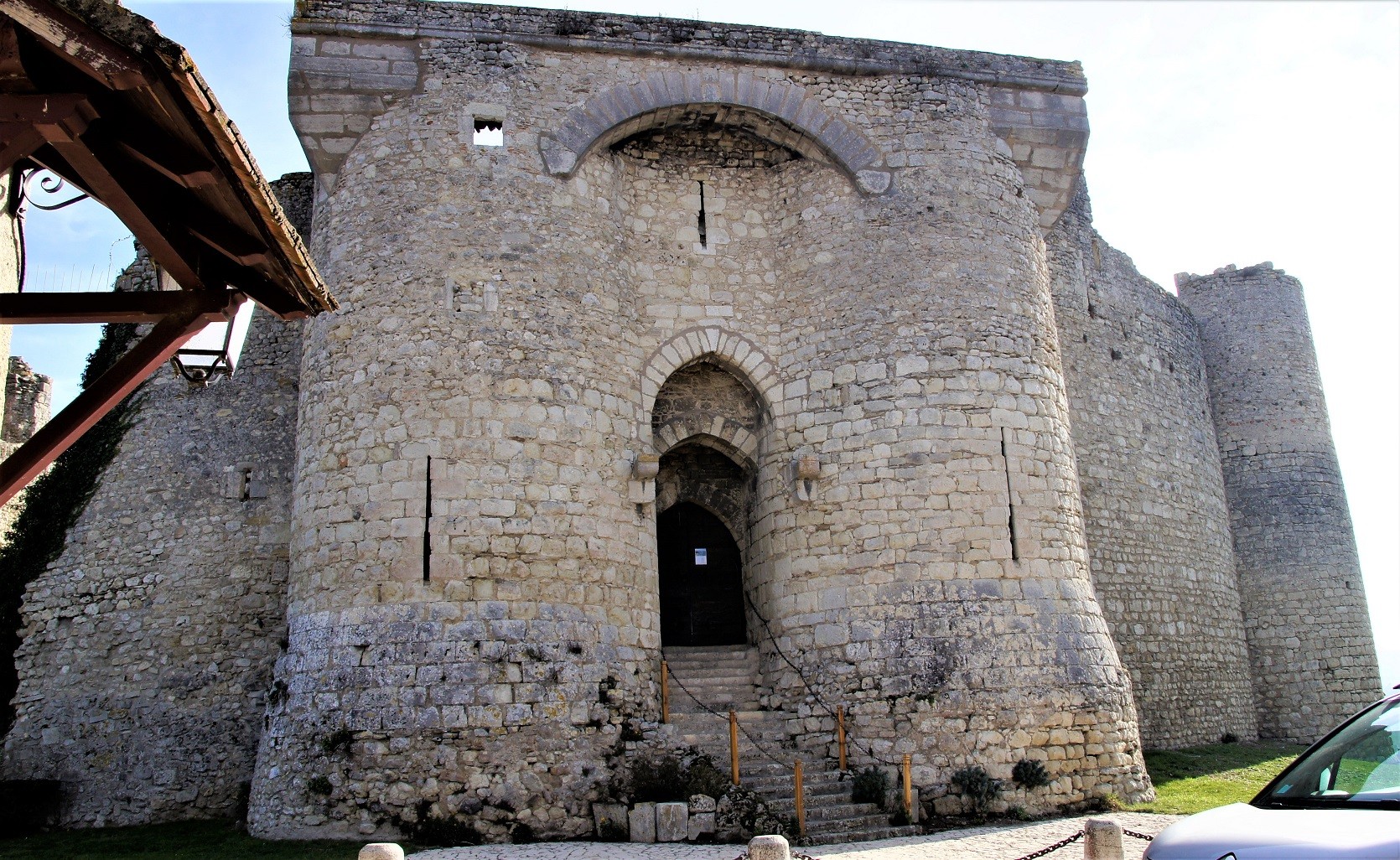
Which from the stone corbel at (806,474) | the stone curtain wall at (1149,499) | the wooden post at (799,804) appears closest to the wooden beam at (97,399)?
the wooden post at (799,804)

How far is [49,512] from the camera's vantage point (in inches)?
480

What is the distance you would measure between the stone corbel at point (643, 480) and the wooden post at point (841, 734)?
269 cm

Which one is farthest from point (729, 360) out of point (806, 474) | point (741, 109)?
point (741, 109)

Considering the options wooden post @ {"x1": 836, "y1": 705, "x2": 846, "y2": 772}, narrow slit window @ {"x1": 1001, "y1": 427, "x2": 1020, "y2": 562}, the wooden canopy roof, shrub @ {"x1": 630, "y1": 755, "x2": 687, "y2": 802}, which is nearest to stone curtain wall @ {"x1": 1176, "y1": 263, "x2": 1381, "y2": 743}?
narrow slit window @ {"x1": 1001, "y1": 427, "x2": 1020, "y2": 562}

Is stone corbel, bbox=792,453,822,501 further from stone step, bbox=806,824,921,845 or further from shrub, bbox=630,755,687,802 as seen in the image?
stone step, bbox=806,824,921,845

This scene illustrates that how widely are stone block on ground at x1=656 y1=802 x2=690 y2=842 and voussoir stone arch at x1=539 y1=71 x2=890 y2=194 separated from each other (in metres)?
6.36

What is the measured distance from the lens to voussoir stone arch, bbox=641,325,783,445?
449 inches

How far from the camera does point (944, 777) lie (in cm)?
977

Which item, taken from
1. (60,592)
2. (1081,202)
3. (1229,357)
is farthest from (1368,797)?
(1229,357)

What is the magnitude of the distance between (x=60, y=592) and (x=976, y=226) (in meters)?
10.6

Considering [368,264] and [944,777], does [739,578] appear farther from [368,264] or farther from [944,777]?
[368,264]

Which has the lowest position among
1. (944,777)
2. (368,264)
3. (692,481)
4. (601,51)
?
(944,777)

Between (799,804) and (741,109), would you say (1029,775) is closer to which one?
(799,804)

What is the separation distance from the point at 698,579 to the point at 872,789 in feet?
11.3
